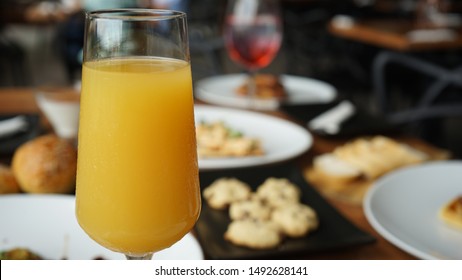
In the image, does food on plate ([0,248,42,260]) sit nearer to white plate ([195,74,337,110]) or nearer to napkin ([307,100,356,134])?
napkin ([307,100,356,134])

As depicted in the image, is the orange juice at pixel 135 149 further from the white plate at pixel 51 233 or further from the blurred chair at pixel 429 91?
the blurred chair at pixel 429 91

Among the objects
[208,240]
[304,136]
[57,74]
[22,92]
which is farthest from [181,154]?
[57,74]

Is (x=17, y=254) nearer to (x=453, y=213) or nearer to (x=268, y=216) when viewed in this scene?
(x=268, y=216)

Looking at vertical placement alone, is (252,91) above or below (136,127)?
below

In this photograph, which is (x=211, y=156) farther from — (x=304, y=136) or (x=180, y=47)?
(x=180, y=47)

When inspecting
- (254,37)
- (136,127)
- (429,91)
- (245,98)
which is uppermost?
(136,127)

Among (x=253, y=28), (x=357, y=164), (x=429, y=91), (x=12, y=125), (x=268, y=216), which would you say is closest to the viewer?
(x=268, y=216)

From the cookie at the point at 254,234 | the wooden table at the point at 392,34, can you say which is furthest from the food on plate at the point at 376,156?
the wooden table at the point at 392,34

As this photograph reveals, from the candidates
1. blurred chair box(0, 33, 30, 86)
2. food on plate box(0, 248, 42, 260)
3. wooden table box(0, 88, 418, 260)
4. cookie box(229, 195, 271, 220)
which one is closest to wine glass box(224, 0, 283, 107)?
wooden table box(0, 88, 418, 260)

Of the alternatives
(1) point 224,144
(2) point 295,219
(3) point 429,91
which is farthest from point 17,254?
(3) point 429,91
